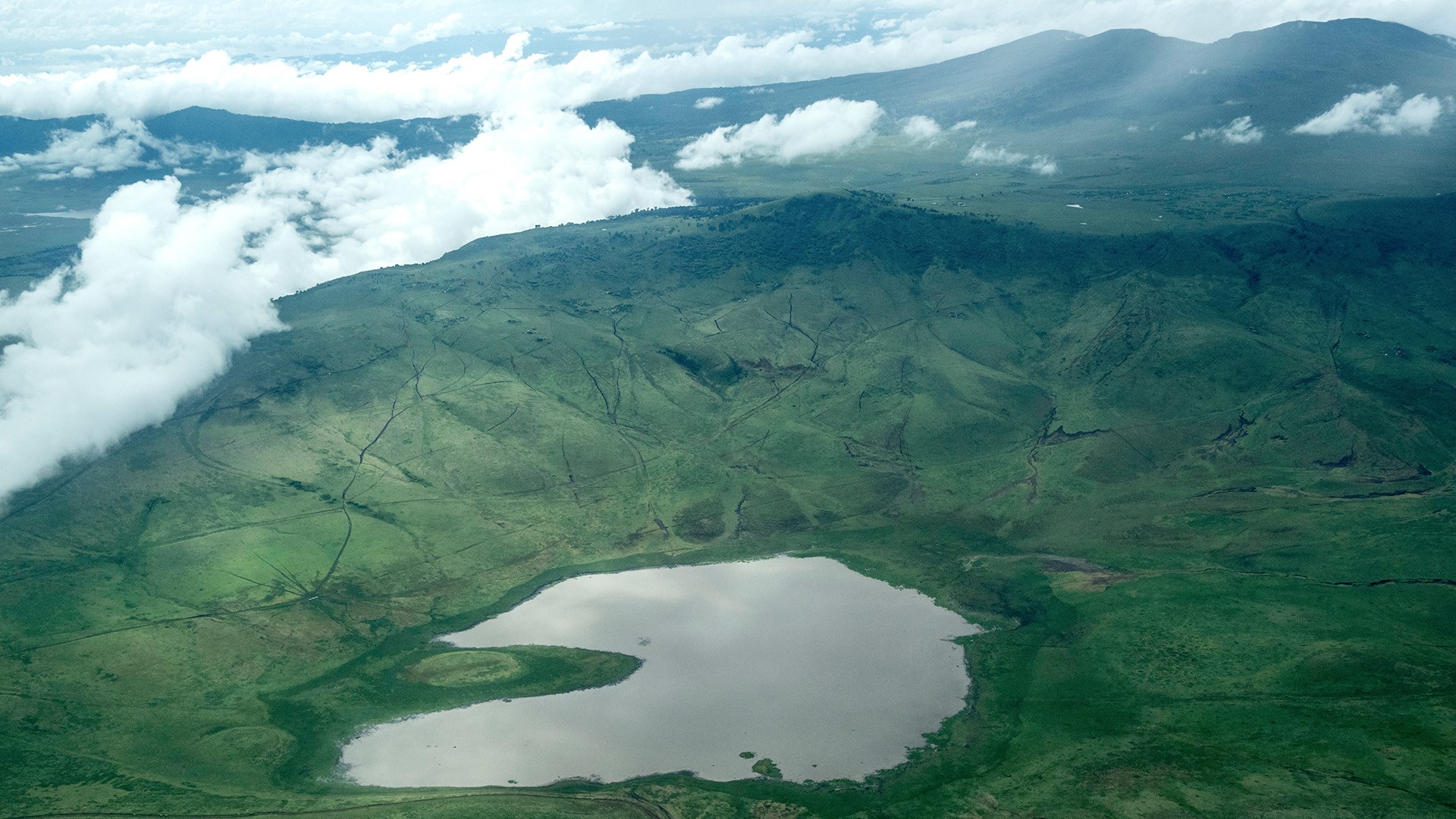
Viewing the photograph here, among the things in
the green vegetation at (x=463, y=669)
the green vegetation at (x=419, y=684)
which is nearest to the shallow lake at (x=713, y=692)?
the green vegetation at (x=419, y=684)

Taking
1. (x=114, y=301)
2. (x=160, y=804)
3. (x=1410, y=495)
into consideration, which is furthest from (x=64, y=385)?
(x=1410, y=495)

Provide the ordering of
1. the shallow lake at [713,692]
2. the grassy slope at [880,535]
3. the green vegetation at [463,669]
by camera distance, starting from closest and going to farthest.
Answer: the grassy slope at [880,535] < the shallow lake at [713,692] < the green vegetation at [463,669]

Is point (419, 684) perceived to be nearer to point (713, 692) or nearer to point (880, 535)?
point (713, 692)

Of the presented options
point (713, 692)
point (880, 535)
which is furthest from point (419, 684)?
point (880, 535)

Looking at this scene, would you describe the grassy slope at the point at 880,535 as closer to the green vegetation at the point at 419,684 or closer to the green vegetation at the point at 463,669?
the green vegetation at the point at 419,684

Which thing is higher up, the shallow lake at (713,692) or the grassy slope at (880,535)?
A: the grassy slope at (880,535)

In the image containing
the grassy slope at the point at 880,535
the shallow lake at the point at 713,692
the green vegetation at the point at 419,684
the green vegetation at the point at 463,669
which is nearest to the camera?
the grassy slope at the point at 880,535
